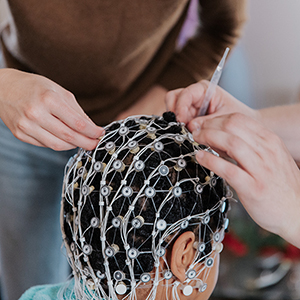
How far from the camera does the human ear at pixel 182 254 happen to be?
0.64 metres

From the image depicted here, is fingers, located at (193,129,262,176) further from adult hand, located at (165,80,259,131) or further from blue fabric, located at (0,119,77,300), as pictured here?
blue fabric, located at (0,119,77,300)

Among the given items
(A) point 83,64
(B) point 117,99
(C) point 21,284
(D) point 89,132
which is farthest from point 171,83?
(C) point 21,284

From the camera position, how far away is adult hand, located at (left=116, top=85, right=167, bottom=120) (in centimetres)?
120

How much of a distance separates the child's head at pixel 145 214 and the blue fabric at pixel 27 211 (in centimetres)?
51

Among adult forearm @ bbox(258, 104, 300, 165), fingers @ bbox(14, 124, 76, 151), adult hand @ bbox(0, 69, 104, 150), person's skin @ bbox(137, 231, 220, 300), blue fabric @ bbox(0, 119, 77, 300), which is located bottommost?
blue fabric @ bbox(0, 119, 77, 300)

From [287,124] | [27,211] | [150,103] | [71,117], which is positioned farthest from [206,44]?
[27,211]

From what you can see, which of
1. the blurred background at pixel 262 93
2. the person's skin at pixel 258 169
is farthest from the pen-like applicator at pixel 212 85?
the blurred background at pixel 262 93

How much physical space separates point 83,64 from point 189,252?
0.65 meters

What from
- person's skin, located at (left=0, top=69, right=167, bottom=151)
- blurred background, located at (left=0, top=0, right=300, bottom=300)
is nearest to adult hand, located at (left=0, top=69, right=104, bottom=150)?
person's skin, located at (left=0, top=69, right=167, bottom=151)

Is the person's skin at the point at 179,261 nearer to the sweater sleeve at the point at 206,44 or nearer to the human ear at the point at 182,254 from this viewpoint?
the human ear at the point at 182,254

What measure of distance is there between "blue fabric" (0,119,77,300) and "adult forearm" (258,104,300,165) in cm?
73

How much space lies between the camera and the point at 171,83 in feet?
3.89

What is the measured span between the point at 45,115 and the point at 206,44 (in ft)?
2.30

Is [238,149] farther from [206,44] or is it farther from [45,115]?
[206,44]
